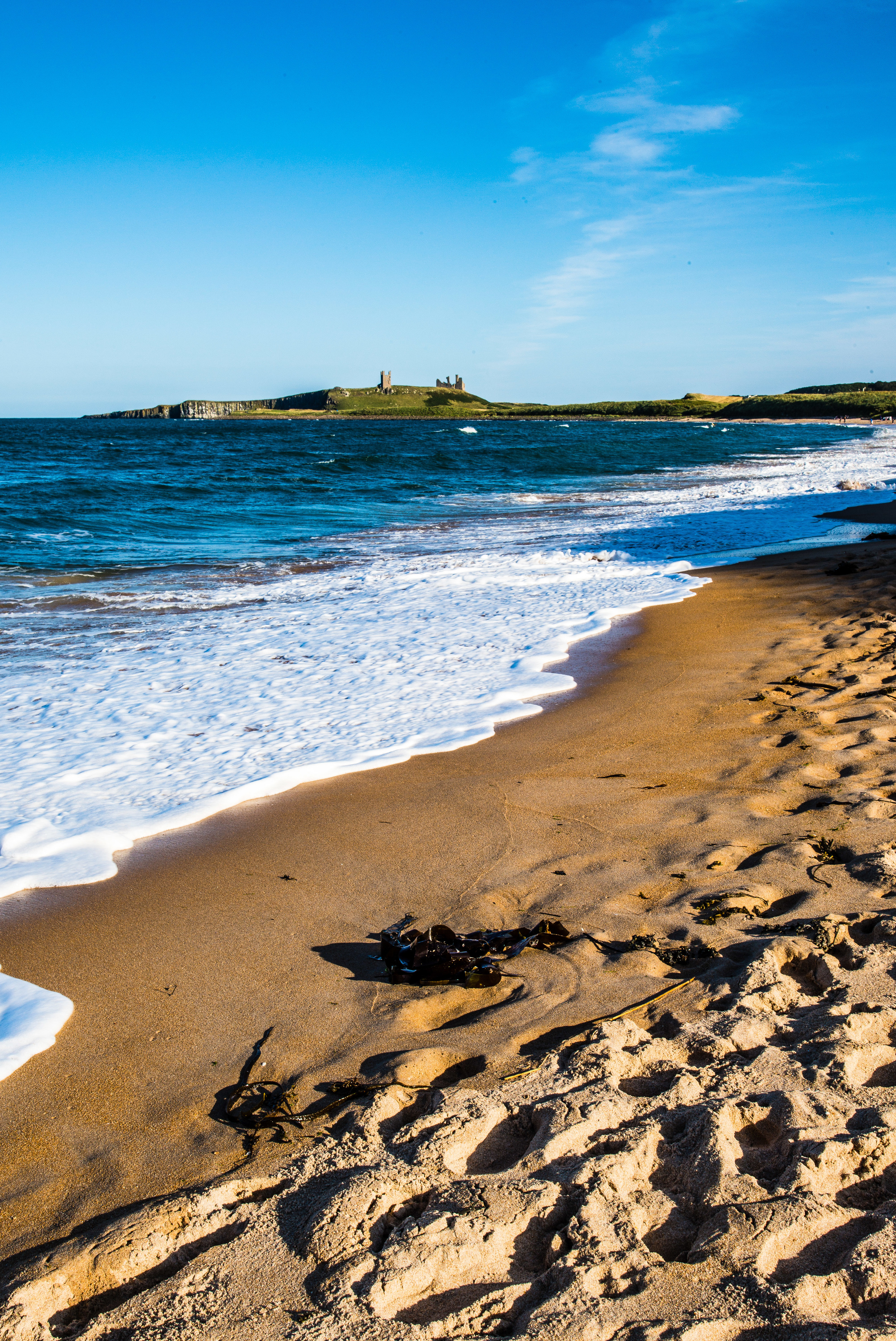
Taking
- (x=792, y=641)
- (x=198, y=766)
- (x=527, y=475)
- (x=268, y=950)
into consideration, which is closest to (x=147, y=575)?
Result: (x=198, y=766)

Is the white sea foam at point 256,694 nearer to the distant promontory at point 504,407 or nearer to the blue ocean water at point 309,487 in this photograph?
the blue ocean water at point 309,487

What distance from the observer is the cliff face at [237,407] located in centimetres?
14650

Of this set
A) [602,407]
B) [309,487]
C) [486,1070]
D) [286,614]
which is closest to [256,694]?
[286,614]

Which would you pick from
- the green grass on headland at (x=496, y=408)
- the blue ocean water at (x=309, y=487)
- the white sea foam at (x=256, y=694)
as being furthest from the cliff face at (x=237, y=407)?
the white sea foam at (x=256, y=694)

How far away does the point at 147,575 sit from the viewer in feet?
37.9

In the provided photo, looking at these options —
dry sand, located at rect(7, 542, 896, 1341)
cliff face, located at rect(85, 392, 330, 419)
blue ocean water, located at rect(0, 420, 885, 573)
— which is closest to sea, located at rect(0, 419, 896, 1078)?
blue ocean water, located at rect(0, 420, 885, 573)

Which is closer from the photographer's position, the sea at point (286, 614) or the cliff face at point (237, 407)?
the sea at point (286, 614)

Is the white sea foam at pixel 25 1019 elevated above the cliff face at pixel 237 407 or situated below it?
below

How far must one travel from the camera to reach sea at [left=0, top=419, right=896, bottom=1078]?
428 cm

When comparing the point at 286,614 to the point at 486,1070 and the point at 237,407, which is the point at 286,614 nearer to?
the point at 486,1070

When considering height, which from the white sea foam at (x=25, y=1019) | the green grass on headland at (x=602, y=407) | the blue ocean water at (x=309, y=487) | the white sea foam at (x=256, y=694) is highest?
the green grass on headland at (x=602, y=407)

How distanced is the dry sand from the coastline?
0.01m

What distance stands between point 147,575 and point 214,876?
8996 millimetres

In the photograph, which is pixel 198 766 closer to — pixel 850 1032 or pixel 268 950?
pixel 268 950
